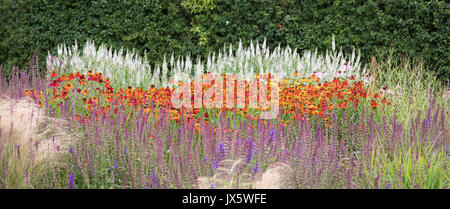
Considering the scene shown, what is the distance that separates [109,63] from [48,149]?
11.2ft

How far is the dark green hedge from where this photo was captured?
6.87 m

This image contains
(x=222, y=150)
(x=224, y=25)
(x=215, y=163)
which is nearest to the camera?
(x=215, y=163)

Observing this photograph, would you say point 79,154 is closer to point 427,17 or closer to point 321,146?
point 321,146

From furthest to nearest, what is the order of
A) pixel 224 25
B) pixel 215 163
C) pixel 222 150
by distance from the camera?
pixel 224 25
pixel 222 150
pixel 215 163

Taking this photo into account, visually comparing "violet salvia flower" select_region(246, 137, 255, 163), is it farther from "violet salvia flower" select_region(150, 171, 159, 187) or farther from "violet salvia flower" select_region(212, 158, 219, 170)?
"violet salvia flower" select_region(150, 171, 159, 187)

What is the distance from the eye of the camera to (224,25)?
7629 millimetres

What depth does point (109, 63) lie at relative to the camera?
6.18 meters

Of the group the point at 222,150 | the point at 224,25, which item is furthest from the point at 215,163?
the point at 224,25

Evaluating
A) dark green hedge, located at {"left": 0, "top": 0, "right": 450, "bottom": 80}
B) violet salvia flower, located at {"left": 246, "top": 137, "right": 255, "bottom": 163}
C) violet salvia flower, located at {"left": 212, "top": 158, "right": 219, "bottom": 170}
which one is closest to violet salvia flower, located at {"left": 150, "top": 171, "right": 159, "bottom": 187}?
violet salvia flower, located at {"left": 212, "top": 158, "right": 219, "bottom": 170}

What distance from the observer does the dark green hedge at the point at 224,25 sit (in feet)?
22.5

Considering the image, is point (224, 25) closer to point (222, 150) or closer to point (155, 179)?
point (222, 150)

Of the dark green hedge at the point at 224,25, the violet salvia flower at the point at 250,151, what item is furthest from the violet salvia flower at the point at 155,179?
the dark green hedge at the point at 224,25

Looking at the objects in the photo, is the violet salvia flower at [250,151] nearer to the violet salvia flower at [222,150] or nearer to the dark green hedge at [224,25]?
the violet salvia flower at [222,150]
